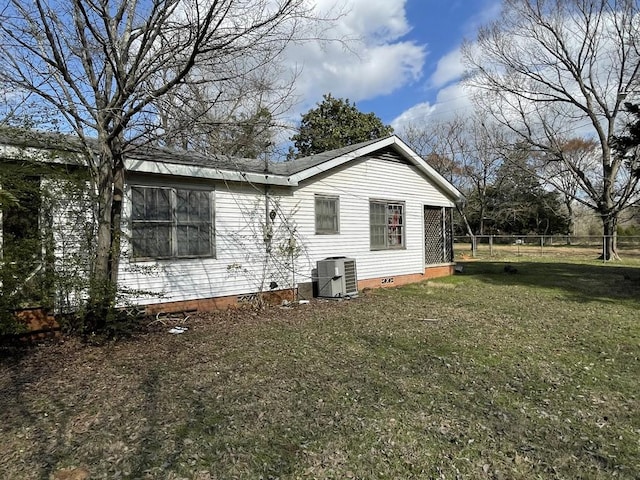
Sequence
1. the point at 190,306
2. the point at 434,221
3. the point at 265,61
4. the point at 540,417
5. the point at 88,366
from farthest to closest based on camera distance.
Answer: the point at 434,221 < the point at 190,306 < the point at 265,61 < the point at 88,366 < the point at 540,417

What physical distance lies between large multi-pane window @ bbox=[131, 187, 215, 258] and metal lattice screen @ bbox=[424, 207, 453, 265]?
8.18 m

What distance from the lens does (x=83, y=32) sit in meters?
5.51

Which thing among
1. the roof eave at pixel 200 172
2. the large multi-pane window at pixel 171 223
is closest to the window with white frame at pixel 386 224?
the roof eave at pixel 200 172

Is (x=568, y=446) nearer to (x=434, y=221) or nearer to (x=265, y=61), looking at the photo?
(x=265, y=61)

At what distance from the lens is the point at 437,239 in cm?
1401

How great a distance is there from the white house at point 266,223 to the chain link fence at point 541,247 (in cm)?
1285

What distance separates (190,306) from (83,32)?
4420mm

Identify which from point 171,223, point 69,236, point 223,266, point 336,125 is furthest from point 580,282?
point 336,125

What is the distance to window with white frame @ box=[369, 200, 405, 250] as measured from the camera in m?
11.0

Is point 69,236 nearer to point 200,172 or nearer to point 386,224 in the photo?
point 200,172

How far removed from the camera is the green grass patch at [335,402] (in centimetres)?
282

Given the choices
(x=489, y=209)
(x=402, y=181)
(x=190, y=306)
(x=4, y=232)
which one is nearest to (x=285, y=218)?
(x=190, y=306)

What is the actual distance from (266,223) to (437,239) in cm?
736

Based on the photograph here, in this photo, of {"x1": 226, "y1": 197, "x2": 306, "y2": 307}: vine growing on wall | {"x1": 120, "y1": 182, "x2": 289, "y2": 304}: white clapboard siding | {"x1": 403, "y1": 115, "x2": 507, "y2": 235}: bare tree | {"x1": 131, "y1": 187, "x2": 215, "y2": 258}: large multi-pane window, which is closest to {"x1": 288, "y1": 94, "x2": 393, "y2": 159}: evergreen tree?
{"x1": 403, "y1": 115, "x2": 507, "y2": 235}: bare tree
